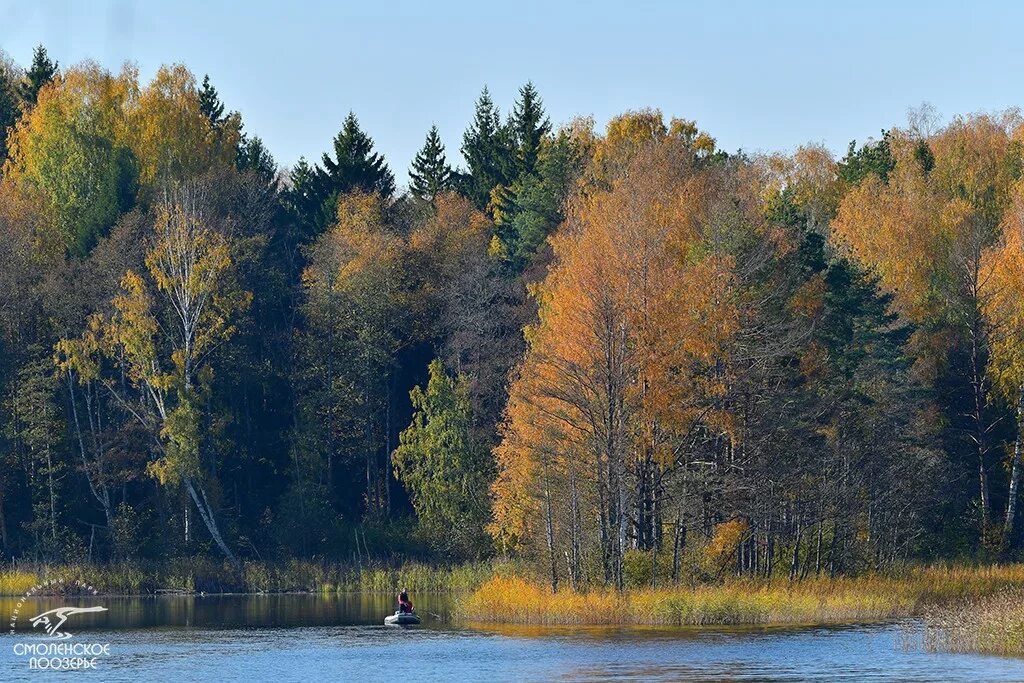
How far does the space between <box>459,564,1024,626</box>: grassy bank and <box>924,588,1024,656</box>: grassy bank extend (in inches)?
257

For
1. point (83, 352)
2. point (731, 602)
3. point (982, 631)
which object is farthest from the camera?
point (83, 352)

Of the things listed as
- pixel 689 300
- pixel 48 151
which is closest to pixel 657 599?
pixel 689 300

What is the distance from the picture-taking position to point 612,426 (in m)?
51.2

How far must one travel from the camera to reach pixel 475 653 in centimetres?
4250

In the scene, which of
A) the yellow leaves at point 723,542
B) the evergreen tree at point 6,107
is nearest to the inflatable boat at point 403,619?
the yellow leaves at point 723,542

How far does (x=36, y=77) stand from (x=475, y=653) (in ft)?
198

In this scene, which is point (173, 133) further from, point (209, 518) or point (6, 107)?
point (209, 518)

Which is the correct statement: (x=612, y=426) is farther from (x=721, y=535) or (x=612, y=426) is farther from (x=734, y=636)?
(x=734, y=636)

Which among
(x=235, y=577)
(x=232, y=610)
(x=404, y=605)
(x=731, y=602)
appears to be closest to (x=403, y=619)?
(x=404, y=605)

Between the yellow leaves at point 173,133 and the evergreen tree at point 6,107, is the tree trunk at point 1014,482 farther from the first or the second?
the evergreen tree at point 6,107

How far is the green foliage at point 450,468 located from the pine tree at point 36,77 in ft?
109

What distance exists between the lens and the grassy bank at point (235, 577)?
6725cm

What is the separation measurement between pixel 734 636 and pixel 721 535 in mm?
8755

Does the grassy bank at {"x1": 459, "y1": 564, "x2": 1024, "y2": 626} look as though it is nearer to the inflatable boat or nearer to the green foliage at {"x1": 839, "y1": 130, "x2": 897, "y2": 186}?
the inflatable boat
